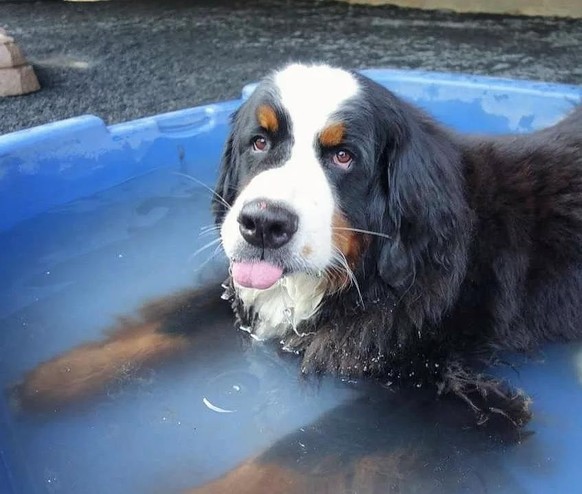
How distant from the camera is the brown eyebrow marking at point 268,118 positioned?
86.1 inches

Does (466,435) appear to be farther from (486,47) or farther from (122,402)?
(486,47)

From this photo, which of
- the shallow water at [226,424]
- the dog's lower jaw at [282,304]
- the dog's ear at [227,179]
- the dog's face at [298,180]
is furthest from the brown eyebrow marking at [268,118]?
the shallow water at [226,424]

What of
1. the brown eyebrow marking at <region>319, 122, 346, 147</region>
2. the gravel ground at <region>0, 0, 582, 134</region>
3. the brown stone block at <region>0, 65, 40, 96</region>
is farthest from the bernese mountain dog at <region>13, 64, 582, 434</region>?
the brown stone block at <region>0, 65, 40, 96</region>

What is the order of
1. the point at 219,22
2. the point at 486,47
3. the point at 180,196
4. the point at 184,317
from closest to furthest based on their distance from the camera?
1. the point at 184,317
2. the point at 180,196
3. the point at 486,47
4. the point at 219,22

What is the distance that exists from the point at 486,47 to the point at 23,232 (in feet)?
14.6

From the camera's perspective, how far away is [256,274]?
214cm

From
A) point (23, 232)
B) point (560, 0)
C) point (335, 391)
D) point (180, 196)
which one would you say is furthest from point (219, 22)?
point (335, 391)

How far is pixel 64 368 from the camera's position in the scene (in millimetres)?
2574

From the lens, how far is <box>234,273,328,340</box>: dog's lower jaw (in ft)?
8.01

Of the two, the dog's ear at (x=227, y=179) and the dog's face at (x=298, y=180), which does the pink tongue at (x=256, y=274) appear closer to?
the dog's face at (x=298, y=180)

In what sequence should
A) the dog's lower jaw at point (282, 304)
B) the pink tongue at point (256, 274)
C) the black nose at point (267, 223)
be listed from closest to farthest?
the black nose at point (267, 223) < the pink tongue at point (256, 274) < the dog's lower jaw at point (282, 304)

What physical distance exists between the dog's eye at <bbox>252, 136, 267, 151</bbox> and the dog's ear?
0.15m

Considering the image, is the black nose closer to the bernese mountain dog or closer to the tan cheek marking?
the bernese mountain dog

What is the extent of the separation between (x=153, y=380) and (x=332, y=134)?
1.09 m
